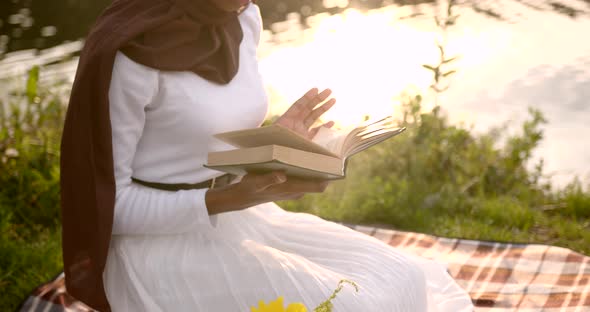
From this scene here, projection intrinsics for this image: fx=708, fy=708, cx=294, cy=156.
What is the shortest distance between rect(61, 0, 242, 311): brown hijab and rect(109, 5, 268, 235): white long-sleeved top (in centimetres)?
3

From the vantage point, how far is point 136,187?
172 centimetres

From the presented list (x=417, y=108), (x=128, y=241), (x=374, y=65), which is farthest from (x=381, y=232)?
(x=374, y=65)

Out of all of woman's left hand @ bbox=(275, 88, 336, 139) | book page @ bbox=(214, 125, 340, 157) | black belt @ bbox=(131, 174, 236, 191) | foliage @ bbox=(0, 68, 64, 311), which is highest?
book page @ bbox=(214, 125, 340, 157)

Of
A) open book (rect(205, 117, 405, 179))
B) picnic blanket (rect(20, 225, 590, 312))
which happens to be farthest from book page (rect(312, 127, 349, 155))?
picnic blanket (rect(20, 225, 590, 312))

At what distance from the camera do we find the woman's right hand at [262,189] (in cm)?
147

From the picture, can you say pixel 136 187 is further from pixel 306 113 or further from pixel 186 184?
pixel 306 113

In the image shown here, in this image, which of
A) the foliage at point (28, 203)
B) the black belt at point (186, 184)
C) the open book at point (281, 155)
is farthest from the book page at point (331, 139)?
the foliage at point (28, 203)

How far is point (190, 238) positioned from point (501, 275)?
145 centimetres

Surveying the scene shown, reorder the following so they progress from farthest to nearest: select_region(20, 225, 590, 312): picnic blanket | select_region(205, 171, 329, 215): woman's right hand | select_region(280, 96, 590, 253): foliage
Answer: select_region(280, 96, 590, 253): foliage
select_region(20, 225, 590, 312): picnic blanket
select_region(205, 171, 329, 215): woman's right hand

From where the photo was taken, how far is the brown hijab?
5.24 feet

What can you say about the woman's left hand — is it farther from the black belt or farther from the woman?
the black belt

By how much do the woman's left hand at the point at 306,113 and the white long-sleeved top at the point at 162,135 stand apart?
112 mm

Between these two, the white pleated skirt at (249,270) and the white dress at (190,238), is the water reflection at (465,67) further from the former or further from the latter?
the white dress at (190,238)

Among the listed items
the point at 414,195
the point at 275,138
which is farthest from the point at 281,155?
the point at 414,195
